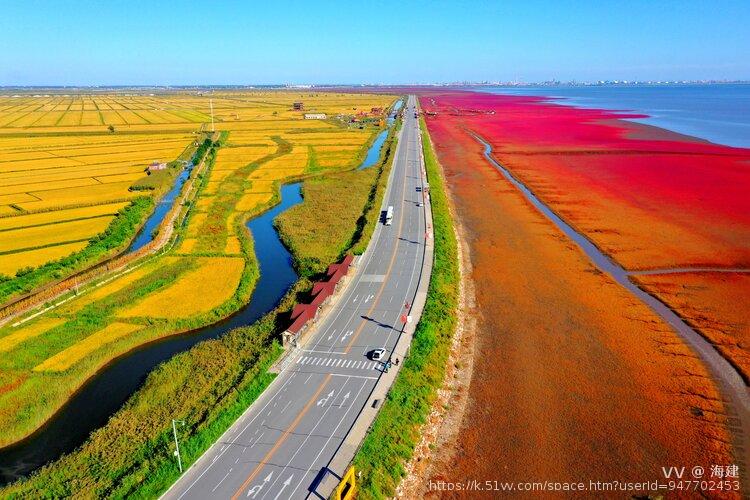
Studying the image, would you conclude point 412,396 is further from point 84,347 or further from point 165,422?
point 84,347

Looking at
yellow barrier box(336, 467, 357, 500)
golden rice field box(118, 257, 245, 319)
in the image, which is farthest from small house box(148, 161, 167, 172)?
yellow barrier box(336, 467, 357, 500)

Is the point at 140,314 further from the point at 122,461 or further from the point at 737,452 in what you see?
the point at 737,452

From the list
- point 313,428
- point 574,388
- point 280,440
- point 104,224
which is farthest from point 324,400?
point 104,224

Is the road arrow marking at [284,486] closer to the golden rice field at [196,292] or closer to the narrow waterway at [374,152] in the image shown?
the golden rice field at [196,292]

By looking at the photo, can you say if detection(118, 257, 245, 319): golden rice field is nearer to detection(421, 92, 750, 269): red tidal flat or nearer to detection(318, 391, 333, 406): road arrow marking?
detection(318, 391, 333, 406): road arrow marking

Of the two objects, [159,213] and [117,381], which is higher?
[159,213]

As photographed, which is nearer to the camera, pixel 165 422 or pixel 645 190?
pixel 165 422

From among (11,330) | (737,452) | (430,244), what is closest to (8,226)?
(11,330)

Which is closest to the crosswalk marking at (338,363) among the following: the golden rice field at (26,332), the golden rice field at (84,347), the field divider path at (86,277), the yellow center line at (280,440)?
the yellow center line at (280,440)
